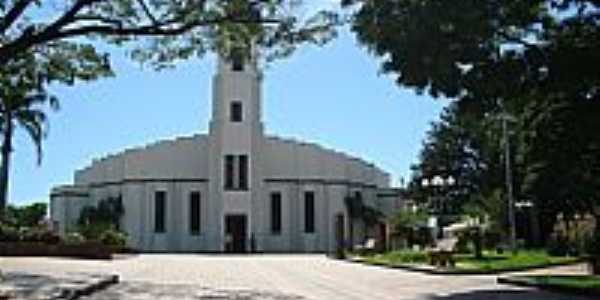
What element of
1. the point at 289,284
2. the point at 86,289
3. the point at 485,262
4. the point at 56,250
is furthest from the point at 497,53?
the point at 56,250

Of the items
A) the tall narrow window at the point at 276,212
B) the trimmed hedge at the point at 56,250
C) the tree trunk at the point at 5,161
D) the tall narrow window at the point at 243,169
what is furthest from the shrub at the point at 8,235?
the tall narrow window at the point at 276,212

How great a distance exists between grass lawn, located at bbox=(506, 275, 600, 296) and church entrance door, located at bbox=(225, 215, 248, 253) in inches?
1684

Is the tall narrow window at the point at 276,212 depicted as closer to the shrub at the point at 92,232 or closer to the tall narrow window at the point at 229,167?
the tall narrow window at the point at 229,167

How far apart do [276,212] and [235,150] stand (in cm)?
493

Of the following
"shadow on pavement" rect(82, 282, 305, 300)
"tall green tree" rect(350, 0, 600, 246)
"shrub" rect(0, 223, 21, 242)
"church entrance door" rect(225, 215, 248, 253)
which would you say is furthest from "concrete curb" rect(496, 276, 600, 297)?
"church entrance door" rect(225, 215, 248, 253)

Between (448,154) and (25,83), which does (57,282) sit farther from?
(448,154)

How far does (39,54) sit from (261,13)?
6.22 meters

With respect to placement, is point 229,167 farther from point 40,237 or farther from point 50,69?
point 50,69

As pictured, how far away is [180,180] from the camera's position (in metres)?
72.8

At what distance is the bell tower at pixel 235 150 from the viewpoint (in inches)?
2813

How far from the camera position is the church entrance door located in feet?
232

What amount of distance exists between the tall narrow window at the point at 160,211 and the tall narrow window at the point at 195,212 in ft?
5.73

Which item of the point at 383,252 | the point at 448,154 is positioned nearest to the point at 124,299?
the point at 383,252

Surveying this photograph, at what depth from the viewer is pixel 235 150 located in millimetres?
72312
